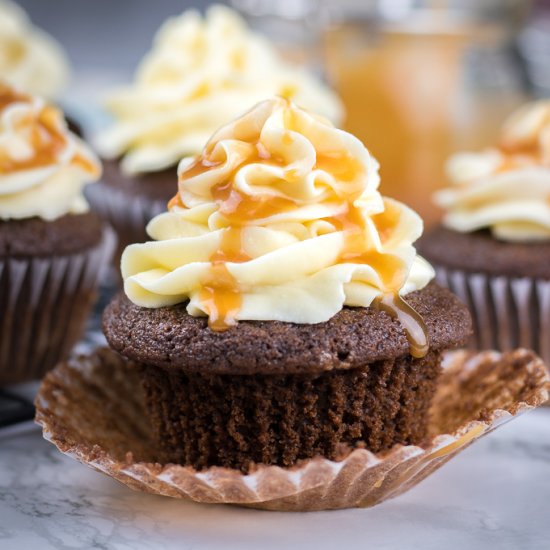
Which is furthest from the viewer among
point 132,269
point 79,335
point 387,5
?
point 387,5

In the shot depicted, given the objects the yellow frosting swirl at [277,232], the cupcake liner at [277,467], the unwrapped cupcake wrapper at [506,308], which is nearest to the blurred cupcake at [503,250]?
the unwrapped cupcake wrapper at [506,308]

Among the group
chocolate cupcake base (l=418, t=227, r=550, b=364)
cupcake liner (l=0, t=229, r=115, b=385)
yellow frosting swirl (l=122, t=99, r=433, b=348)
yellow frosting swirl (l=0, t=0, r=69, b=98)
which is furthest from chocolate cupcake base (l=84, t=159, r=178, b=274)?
yellow frosting swirl (l=122, t=99, r=433, b=348)

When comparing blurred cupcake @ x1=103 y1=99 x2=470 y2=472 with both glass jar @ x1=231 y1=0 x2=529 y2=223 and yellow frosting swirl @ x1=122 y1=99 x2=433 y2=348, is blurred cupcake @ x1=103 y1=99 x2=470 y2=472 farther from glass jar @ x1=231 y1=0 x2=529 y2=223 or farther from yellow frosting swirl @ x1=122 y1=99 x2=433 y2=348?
glass jar @ x1=231 y1=0 x2=529 y2=223

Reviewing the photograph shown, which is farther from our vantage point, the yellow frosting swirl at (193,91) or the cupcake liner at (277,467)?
the yellow frosting swirl at (193,91)

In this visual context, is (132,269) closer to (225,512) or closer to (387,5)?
(225,512)

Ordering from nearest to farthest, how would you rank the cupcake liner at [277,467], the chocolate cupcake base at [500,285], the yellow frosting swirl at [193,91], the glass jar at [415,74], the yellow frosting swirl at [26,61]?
the cupcake liner at [277,467] → the chocolate cupcake base at [500,285] → the yellow frosting swirl at [193,91] → the glass jar at [415,74] → the yellow frosting swirl at [26,61]

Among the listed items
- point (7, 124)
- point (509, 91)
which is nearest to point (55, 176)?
point (7, 124)

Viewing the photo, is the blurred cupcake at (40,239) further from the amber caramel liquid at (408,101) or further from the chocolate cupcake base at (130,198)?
the amber caramel liquid at (408,101)
